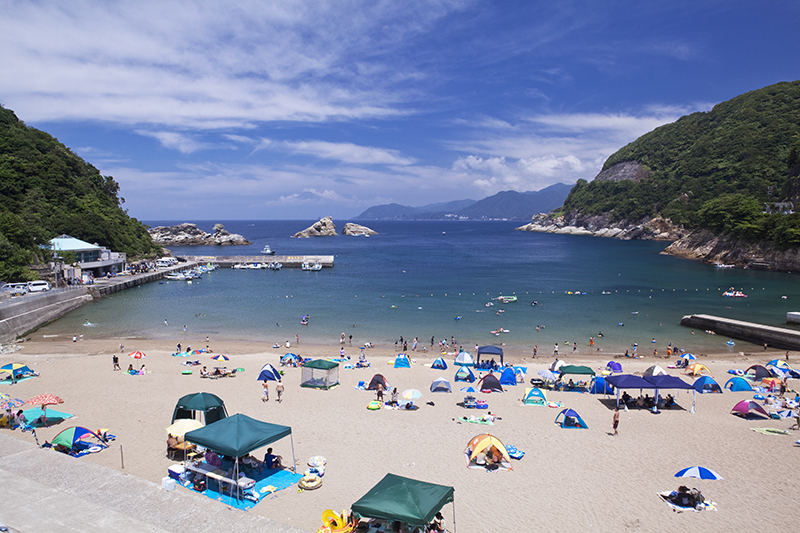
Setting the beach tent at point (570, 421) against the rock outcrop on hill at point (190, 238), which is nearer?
the beach tent at point (570, 421)

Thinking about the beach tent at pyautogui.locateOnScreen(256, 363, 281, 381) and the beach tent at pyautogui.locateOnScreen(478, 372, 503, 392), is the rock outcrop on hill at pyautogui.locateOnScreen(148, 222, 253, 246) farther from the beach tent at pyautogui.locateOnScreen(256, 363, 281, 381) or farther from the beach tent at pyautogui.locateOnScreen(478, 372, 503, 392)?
the beach tent at pyautogui.locateOnScreen(478, 372, 503, 392)

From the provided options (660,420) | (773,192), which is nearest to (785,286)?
(660,420)

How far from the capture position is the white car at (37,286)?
3884 cm

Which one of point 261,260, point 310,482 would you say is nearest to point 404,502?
point 310,482

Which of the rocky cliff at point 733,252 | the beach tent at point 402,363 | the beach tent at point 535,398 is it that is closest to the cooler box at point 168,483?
the beach tent at point 535,398

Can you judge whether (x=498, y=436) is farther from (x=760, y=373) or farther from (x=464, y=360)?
(x=760, y=373)

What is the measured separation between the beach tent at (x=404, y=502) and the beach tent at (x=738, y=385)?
58.8ft

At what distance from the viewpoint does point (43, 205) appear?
57.4m

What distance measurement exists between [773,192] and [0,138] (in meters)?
151

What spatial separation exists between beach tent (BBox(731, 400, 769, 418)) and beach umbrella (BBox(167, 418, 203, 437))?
19.3 metres

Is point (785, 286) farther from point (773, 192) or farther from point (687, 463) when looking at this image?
point (773, 192)

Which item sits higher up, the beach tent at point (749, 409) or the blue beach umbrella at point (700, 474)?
the blue beach umbrella at point (700, 474)

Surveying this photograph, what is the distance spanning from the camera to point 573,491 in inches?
447

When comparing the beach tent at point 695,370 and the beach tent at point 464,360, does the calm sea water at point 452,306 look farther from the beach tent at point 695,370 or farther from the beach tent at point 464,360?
the beach tent at point 695,370
